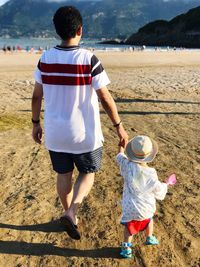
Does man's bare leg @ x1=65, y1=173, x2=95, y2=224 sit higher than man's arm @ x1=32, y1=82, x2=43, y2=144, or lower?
lower

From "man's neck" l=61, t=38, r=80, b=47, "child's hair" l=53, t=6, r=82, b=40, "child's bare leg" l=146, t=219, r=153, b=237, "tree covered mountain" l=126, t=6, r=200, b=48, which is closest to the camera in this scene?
"child's hair" l=53, t=6, r=82, b=40

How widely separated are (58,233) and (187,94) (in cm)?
1045

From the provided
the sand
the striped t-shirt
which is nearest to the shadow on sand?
the sand

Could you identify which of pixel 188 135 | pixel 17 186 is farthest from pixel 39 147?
pixel 188 135

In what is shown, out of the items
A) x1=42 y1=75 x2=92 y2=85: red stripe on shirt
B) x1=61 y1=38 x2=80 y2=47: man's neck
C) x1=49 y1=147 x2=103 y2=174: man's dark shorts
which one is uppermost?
x1=61 y1=38 x2=80 y2=47: man's neck

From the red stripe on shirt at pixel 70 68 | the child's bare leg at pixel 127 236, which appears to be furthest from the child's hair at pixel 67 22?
the child's bare leg at pixel 127 236

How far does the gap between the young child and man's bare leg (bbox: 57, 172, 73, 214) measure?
56 centimetres

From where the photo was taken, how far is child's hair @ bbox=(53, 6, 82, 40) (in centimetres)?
343

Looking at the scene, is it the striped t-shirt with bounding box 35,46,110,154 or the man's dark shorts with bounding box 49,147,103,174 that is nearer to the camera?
the striped t-shirt with bounding box 35,46,110,154

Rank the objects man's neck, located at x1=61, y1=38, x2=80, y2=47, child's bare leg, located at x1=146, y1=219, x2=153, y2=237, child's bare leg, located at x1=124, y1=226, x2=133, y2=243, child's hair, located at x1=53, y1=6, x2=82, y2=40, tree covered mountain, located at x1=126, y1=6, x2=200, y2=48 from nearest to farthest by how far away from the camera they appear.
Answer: child's hair, located at x1=53, y1=6, x2=82, y2=40, man's neck, located at x1=61, y1=38, x2=80, y2=47, child's bare leg, located at x1=124, y1=226, x2=133, y2=243, child's bare leg, located at x1=146, y1=219, x2=153, y2=237, tree covered mountain, located at x1=126, y1=6, x2=200, y2=48

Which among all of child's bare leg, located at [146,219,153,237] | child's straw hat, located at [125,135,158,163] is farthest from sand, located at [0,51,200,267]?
child's straw hat, located at [125,135,158,163]

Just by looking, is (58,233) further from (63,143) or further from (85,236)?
(63,143)

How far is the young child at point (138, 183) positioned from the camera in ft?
11.8

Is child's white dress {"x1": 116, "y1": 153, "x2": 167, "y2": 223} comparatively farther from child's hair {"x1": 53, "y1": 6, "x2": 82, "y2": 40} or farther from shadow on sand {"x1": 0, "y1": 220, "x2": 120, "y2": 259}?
child's hair {"x1": 53, "y1": 6, "x2": 82, "y2": 40}
